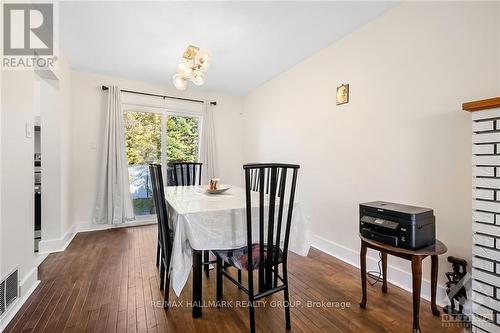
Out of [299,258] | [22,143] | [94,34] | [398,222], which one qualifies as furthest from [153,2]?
[299,258]

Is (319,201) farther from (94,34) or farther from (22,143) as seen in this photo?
(94,34)

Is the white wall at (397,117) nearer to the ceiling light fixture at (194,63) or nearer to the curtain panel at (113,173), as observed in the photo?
the ceiling light fixture at (194,63)

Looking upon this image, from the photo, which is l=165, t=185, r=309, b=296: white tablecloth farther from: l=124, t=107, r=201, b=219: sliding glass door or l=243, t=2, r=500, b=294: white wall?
l=124, t=107, r=201, b=219: sliding glass door

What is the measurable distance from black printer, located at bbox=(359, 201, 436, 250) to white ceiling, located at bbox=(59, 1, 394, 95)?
1.81 m

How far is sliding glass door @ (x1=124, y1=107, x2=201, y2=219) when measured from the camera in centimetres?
396

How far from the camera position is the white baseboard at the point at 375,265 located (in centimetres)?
176

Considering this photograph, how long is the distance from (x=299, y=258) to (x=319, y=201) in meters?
0.74

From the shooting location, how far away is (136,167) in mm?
3994

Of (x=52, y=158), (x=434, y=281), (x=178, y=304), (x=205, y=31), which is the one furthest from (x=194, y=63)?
(x=434, y=281)

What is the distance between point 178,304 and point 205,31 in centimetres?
257

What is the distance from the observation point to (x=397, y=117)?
6.77 feet

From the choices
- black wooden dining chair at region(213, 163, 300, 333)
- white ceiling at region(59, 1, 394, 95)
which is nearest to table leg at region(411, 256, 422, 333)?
black wooden dining chair at region(213, 163, 300, 333)

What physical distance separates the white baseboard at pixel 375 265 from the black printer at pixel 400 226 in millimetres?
552

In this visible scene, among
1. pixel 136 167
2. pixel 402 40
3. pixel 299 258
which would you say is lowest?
pixel 299 258
